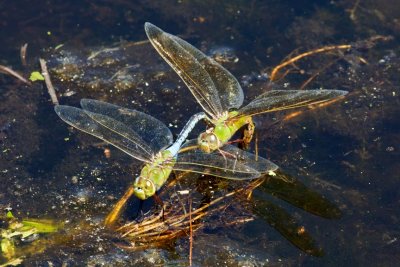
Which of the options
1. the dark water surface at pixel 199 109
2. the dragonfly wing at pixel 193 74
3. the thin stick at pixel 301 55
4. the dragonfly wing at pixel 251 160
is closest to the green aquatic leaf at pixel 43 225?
the dark water surface at pixel 199 109

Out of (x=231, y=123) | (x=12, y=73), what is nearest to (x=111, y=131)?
(x=231, y=123)

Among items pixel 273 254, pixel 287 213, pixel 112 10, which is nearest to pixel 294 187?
pixel 287 213

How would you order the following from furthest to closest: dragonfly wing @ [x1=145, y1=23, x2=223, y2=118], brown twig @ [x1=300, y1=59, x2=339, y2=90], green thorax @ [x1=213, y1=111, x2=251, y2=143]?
brown twig @ [x1=300, y1=59, x2=339, y2=90]
dragonfly wing @ [x1=145, y1=23, x2=223, y2=118]
green thorax @ [x1=213, y1=111, x2=251, y2=143]

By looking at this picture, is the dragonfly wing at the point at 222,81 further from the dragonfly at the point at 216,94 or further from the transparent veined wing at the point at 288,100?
the transparent veined wing at the point at 288,100

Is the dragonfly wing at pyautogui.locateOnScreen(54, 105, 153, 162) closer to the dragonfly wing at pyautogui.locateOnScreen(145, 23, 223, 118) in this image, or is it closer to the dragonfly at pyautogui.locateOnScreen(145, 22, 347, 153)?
the dragonfly at pyautogui.locateOnScreen(145, 22, 347, 153)

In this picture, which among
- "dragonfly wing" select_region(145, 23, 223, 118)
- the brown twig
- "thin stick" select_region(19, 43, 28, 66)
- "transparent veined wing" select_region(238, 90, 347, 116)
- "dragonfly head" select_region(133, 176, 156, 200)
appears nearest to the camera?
"dragonfly head" select_region(133, 176, 156, 200)

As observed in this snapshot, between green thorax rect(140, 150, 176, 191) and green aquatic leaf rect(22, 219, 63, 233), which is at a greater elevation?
green thorax rect(140, 150, 176, 191)

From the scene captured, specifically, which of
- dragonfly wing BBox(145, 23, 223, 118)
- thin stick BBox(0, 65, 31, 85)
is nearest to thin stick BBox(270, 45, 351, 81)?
dragonfly wing BBox(145, 23, 223, 118)
